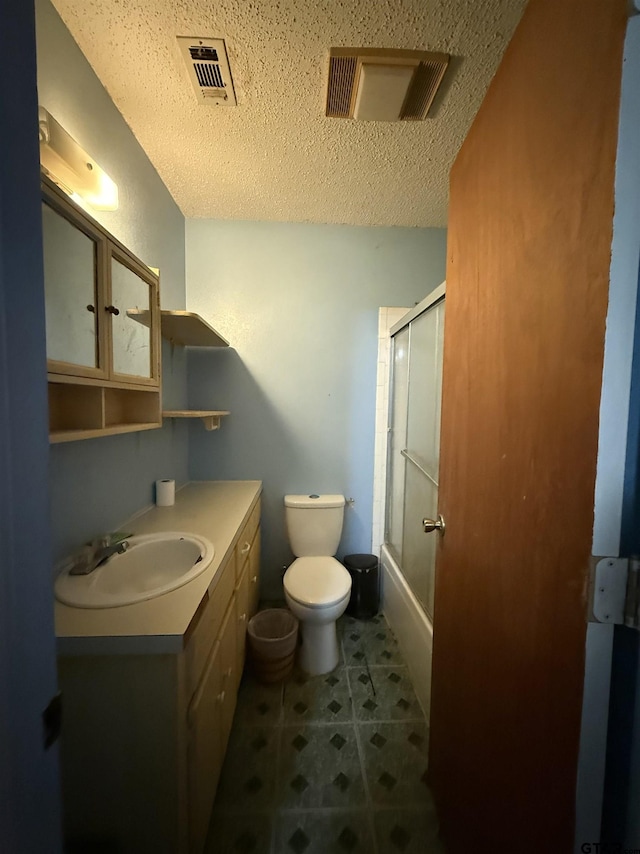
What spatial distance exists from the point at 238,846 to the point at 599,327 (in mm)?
1671

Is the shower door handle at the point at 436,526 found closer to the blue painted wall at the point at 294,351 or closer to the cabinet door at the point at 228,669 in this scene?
the cabinet door at the point at 228,669

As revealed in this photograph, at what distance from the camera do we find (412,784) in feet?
3.69

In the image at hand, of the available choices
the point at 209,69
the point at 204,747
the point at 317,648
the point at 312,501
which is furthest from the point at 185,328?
the point at 317,648

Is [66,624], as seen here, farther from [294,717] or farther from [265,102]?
[265,102]

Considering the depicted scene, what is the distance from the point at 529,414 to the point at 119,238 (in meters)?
1.55

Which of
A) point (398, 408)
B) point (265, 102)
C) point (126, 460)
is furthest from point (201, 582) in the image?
point (265, 102)

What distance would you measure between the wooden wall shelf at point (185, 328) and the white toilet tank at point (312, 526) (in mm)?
1100

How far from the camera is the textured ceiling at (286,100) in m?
0.93

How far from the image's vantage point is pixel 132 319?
114 cm

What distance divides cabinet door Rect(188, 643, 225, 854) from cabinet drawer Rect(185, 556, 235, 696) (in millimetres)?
53

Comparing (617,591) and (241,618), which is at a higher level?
(617,591)

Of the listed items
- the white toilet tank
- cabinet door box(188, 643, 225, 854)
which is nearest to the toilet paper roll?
the white toilet tank

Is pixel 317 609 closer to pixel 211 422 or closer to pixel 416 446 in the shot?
pixel 416 446

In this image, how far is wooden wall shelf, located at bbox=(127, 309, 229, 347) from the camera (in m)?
1.36
